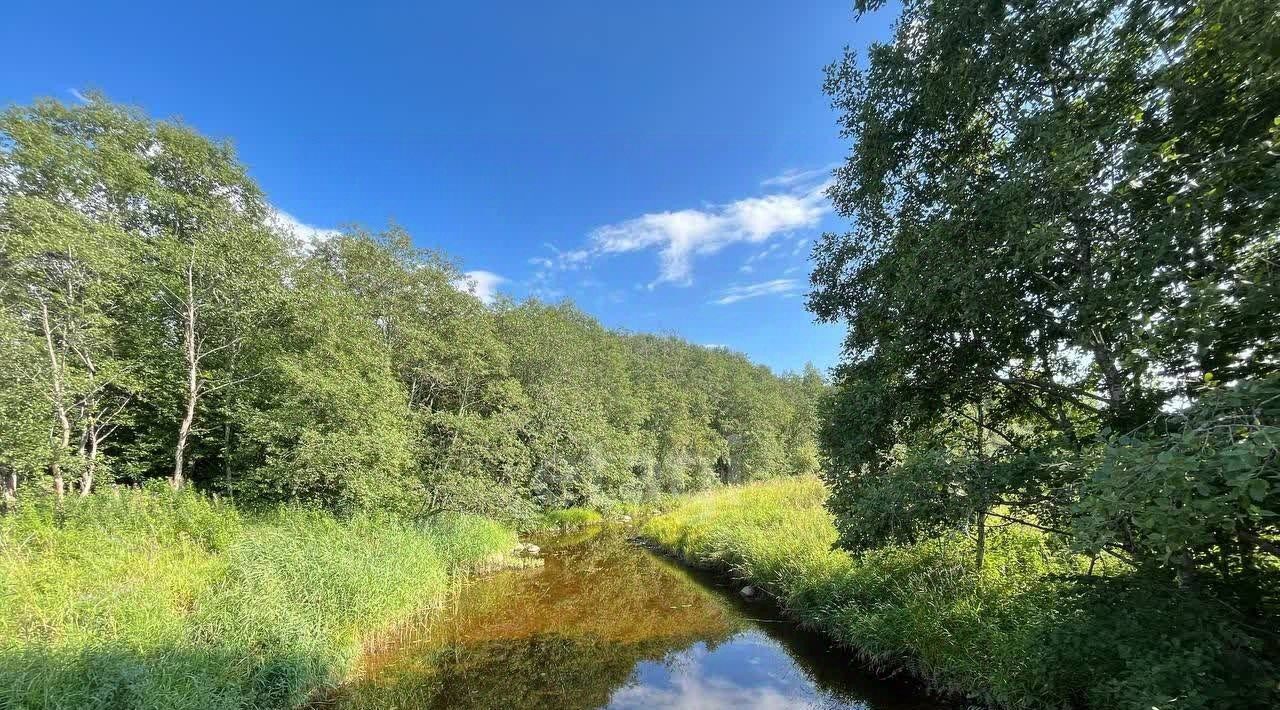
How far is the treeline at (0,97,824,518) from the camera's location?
11461 millimetres

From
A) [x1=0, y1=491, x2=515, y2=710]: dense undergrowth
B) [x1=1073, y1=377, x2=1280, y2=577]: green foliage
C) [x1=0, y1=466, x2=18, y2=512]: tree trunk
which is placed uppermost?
[x1=1073, y1=377, x2=1280, y2=577]: green foliage

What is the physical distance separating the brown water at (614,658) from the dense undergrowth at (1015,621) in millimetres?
777

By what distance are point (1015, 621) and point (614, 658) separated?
287 inches

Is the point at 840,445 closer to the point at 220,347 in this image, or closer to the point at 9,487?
the point at 220,347

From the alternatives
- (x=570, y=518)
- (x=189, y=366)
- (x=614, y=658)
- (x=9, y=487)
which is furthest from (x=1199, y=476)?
(x=570, y=518)

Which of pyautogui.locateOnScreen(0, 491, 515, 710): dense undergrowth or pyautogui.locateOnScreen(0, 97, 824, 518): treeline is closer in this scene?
pyautogui.locateOnScreen(0, 491, 515, 710): dense undergrowth

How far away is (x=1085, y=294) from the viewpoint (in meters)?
4.88

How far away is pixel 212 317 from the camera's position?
15.1 metres

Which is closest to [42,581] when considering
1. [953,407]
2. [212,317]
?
[212,317]

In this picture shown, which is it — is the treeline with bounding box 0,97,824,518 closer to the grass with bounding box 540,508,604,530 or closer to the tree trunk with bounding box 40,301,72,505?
the tree trunk with bounding box 40,301,72,505

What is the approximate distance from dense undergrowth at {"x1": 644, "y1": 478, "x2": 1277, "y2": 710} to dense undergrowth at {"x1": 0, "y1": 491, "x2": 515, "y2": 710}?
9519 mm

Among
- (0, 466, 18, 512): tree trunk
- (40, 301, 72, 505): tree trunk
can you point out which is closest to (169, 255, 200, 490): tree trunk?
(40, 301, 72, 505): tree trunk

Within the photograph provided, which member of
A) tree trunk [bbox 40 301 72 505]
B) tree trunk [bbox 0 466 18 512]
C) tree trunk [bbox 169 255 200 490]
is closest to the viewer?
tree trunk [bbox 0 466 18 512]

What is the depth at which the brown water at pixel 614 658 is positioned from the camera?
8180mm
